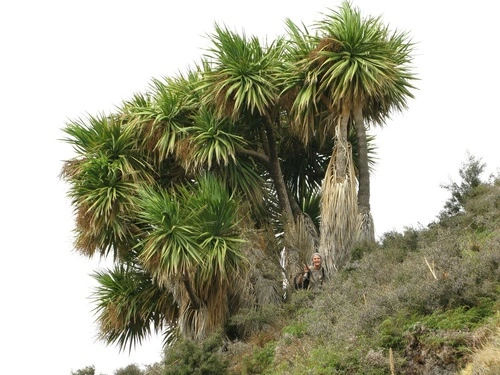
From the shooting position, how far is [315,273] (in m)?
19.0

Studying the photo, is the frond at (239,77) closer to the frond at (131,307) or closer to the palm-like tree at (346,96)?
the palm-like tree at (346,96)

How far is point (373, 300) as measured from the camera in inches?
582

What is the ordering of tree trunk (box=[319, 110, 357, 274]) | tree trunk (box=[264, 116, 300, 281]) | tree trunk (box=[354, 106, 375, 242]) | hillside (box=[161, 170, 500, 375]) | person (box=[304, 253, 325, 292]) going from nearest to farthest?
hillside (box=[161, 170, 500, 375]), person (box=[304, 253, 325, 292]), tree trunk (box=[319, 110, 357, 274]), tree trunk (box=[354, 106, 375, 242]), tree trunk (box=[264, 116, 300, 281])

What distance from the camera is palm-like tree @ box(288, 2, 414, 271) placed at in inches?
766

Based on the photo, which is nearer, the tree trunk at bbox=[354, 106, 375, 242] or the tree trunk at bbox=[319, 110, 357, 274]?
the tree trunk at bbox=[319, 110, 357, 274]

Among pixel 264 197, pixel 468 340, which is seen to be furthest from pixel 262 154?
pixel 468 340

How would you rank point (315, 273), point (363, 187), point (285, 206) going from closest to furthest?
point (315, 273), point (363, 187), point (285, 206)

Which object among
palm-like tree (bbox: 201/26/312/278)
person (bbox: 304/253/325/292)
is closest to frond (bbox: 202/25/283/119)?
palm-like tree (bbox: 201/26/312/278)

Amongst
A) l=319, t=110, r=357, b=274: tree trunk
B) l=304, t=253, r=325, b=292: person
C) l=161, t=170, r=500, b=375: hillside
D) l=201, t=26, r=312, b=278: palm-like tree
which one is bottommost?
l=161, t=170, r=500, b=375: hillside

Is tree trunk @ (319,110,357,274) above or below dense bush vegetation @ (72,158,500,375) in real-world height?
above

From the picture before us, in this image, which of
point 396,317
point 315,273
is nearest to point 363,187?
point 315,273

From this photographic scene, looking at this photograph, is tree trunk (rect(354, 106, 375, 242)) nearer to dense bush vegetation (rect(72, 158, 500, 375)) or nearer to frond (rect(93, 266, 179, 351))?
dense bush vegetation (rect(72, 158, 500, 375))

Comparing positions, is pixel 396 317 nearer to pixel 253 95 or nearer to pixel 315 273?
pixel 315 273

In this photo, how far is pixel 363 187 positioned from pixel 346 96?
77.7 inches
